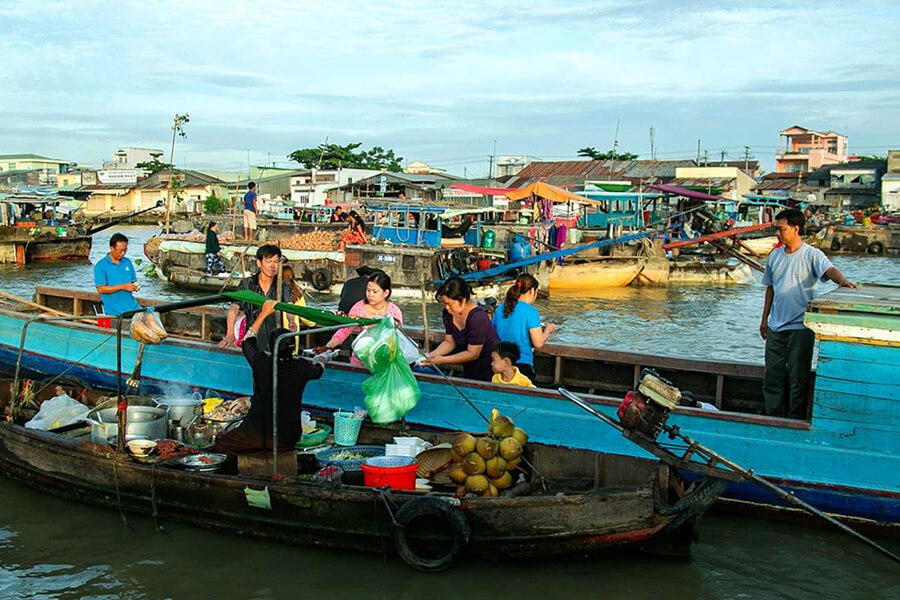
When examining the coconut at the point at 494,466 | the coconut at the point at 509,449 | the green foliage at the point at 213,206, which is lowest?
the coconut at the point at 494,466

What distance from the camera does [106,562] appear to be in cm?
571

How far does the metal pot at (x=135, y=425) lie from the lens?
6438 millimetres

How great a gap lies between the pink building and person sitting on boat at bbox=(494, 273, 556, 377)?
65607mm

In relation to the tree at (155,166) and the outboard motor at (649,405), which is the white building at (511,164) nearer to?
the tree at (155,166)

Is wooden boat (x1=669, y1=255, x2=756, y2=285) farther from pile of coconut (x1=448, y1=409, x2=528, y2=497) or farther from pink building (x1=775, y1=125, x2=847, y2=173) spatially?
pink building (x1=775, y1=125, x2=847, y2=173)

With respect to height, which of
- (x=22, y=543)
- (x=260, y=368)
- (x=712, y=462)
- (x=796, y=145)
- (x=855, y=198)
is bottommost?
(x=22, y=543)

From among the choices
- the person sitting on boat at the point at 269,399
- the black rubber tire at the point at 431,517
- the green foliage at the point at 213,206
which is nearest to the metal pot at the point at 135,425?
the person sitting on boat at the point at 269,399

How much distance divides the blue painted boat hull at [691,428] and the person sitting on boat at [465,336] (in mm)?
238

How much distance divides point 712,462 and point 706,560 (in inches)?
47.9

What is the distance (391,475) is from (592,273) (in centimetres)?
1854

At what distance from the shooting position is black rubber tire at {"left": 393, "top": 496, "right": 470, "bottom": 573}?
5129mm

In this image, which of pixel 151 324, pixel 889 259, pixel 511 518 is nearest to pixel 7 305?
pixel 151 324

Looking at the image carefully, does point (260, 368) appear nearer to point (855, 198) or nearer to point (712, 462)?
point (712, 462)

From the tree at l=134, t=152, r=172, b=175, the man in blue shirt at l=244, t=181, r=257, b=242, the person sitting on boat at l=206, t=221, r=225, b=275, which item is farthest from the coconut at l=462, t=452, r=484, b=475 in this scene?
the tree at l=134, t=152, r=172, b=175
